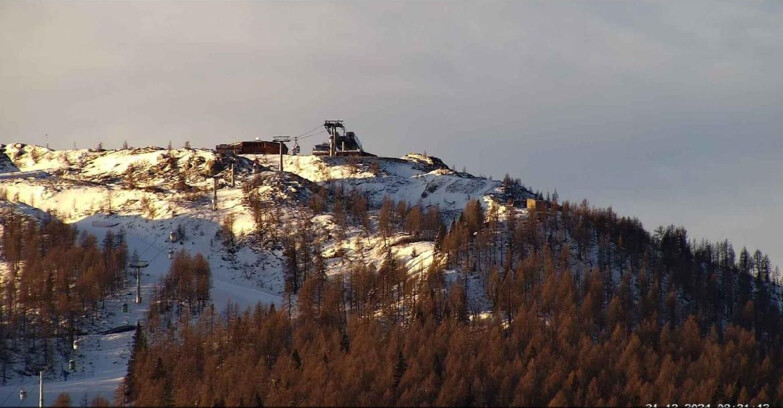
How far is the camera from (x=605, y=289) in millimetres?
166500

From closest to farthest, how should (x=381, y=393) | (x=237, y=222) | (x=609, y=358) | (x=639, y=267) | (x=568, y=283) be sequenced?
(x=381, y=393), (x=609, y=358), (x=568, y=283), (x=639, y=267), (x=237, y=222)

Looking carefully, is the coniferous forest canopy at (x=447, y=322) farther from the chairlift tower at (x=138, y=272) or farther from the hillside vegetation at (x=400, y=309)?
the chairlift tower at (x=138, y=272)

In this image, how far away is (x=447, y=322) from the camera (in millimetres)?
148500

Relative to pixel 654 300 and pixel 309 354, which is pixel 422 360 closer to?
pixel 309 354

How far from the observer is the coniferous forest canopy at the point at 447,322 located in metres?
132

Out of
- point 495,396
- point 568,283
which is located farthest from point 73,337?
point 568,283

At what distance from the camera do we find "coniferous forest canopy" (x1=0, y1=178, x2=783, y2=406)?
13150cm

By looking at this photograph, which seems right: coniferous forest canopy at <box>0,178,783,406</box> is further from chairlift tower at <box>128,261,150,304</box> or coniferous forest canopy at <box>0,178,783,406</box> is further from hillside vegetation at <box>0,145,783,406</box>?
chairlift tower at <box>128,261,150,304</box>

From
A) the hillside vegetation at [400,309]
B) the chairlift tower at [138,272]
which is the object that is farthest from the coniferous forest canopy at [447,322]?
the chairlift tower at [138,272]

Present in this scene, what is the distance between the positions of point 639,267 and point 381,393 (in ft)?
208

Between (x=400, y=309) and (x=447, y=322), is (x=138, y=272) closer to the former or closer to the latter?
(x=400, y=309)

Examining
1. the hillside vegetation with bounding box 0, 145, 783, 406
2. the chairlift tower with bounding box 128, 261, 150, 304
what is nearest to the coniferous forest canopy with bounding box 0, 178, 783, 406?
the hillside vegetation with bounding box 0, 145, 783, 406

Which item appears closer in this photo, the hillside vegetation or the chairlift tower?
the hillside vegetation

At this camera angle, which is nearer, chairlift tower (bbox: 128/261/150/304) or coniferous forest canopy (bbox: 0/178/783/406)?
coniferous forest canopy (bbox: 0/178/783/406)
